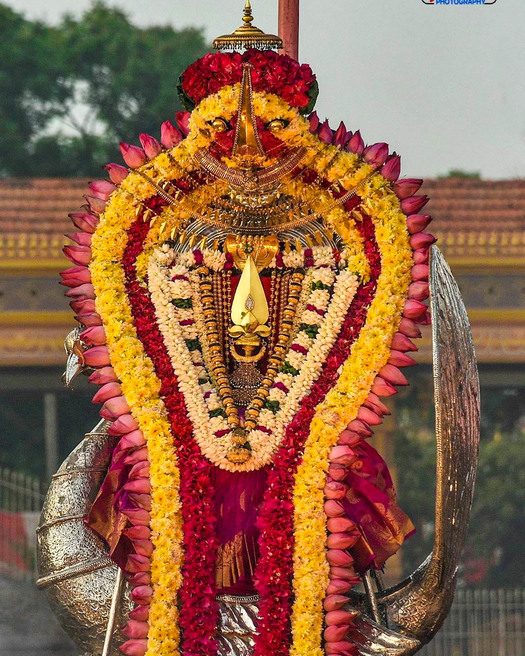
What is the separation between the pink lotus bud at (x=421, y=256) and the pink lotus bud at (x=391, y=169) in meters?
0.26

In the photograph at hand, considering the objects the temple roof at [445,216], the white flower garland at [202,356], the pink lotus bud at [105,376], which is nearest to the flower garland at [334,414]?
the white flower garland at [202,356]

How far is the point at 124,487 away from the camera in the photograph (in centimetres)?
510

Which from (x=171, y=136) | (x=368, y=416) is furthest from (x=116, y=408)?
(x=171, y=136)

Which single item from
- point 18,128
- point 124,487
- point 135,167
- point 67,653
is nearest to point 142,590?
point 124,487

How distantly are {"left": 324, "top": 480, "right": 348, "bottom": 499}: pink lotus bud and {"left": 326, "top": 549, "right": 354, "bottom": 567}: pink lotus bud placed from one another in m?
0.17

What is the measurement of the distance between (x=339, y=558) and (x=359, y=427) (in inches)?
16.7

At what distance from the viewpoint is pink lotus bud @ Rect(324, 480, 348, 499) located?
5.00 meters

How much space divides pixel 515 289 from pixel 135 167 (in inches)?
311

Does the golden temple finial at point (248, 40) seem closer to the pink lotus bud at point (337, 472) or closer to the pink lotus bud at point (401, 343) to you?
the pink lotus bud at point (401, 343)

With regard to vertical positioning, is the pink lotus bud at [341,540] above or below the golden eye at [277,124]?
below

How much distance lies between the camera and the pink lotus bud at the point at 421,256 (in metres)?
5.12

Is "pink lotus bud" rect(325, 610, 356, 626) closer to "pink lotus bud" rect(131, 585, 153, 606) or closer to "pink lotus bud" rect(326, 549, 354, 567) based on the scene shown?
"pink lotus bud" rect(326, 549, 354, 567)

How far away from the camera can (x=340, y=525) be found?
16.4ft

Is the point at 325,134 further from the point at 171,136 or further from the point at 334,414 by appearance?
the point at 334,414
